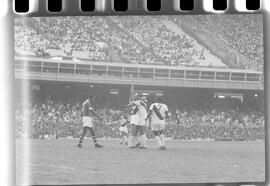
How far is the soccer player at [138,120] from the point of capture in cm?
902

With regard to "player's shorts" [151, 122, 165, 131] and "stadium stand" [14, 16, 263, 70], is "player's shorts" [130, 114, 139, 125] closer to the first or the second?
"player's shorts" [151, 122, 165, 131]

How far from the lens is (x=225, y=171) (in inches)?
356

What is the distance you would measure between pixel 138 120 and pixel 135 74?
16.4 inches

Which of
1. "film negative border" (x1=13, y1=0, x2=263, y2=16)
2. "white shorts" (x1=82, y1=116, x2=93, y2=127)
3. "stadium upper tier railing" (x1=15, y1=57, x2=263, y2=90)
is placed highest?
"film negative border" (x1=13, y1=0, x2=263, y2=16)

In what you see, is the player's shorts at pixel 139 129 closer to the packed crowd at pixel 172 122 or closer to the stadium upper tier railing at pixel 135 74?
the packed crowd at pixel 172 122

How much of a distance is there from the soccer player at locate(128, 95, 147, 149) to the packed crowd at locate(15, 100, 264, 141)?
74mm

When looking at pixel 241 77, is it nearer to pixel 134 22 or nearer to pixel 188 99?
pixel 188 99

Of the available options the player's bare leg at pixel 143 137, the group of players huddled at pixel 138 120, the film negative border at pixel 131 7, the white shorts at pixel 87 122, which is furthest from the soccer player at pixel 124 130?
the film negative border at pixel 131 7

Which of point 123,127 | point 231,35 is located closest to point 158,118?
point 123,127

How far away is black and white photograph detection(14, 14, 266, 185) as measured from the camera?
890 cm

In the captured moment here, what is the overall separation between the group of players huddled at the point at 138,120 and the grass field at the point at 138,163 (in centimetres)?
7

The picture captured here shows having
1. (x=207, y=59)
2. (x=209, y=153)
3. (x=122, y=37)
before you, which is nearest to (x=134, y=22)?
(x=122, y=37)

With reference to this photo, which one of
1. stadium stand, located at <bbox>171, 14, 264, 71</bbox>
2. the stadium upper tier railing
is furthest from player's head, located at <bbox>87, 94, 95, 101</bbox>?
stadium stand, located at <bbox>171, 14, 264, 71</bbox>

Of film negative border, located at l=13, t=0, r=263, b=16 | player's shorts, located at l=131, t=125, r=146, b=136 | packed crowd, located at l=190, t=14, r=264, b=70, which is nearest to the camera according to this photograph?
film negative border, located at l=13, t=0, r=263, b=16
